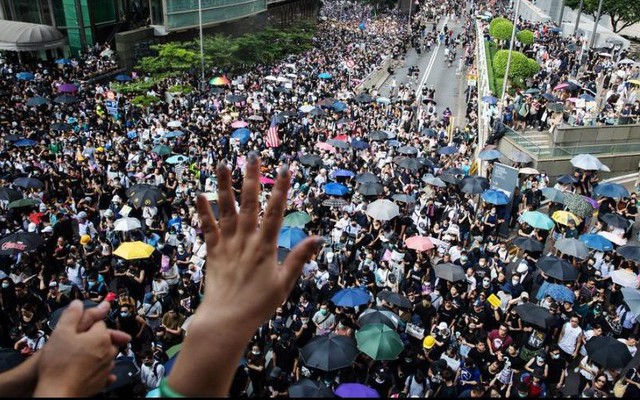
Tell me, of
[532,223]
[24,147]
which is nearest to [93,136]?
[24,147]

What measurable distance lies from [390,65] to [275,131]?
26.1 m

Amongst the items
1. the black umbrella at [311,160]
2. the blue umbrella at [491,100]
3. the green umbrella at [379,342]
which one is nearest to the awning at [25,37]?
the black umbrella at [311,160]

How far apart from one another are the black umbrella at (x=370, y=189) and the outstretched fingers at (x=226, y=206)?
39.0 ft

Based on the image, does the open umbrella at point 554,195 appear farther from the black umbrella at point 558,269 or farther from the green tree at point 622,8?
the green tree at point 622,8

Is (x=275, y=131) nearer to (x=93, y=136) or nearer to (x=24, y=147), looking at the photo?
(x=93, y=136)

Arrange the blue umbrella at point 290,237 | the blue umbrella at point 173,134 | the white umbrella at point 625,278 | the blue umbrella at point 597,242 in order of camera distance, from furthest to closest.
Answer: the blue umbrella at point 173,134, the blue umbrella at point 597,242, the blue umbrella at point 290,237, the white umbrella at point 625,278

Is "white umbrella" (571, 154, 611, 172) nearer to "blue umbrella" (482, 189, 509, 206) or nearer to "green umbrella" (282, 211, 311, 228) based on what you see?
"blue umbrella" (482, 189, 509, 206)

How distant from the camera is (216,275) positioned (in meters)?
1.97

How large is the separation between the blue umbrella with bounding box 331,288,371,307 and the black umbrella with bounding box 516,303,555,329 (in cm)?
263

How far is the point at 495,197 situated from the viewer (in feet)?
44.7

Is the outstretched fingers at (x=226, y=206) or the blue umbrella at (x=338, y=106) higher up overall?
the outstretched fingers at (x=226, y=206)

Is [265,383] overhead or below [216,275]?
below

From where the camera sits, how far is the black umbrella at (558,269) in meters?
10.0

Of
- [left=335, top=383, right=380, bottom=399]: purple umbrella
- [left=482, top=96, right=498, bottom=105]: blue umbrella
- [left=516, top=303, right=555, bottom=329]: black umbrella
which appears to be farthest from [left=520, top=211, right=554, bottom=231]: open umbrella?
[left=482, top=96, right=498, bottom=105]: blue umbrella
